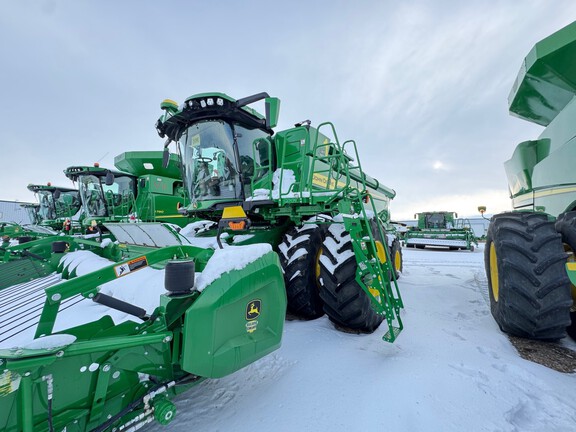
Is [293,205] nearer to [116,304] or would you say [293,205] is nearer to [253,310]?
[253,310]

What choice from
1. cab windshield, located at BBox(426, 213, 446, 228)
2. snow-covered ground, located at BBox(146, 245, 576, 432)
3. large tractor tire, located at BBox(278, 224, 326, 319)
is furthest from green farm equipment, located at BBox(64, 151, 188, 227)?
cab windshield, located at BBox(426, 213, 446, 228)

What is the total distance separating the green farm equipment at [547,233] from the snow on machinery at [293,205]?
1.00 meters

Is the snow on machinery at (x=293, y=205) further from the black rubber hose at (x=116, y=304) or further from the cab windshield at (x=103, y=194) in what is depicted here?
the cab windshield at (x=103, y=194)

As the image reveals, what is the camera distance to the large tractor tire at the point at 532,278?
229cm

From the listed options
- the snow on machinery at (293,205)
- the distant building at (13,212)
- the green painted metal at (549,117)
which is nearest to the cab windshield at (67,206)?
the snow on machinery at (293,205)

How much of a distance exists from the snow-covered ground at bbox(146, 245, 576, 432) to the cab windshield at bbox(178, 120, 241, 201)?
2.11 metres

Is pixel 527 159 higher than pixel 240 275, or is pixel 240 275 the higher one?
pixel 527 159

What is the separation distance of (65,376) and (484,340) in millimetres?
3293

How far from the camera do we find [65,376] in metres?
1.18

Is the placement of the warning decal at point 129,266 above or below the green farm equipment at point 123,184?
below

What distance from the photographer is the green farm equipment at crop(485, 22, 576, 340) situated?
2301 millimetres

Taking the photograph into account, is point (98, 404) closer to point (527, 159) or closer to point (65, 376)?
point (65, 376)

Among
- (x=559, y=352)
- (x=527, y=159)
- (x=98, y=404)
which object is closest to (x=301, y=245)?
(x=98, y=404)

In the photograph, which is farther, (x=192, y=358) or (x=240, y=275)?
(x=240, y=275)
